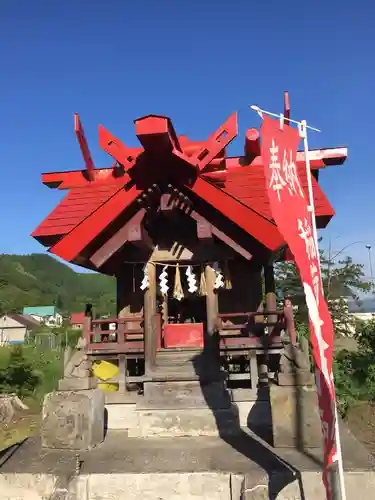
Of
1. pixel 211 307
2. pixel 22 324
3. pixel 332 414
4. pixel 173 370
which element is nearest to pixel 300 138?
pixel 332 414

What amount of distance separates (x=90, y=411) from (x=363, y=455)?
157 inches

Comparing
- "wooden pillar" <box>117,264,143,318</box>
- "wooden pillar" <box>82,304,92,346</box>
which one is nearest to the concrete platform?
"wooden pillar" <box>82,304,92,346</box>

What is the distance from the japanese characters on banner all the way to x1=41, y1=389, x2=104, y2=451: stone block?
392cm

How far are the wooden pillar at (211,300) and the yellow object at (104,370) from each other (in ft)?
7.09

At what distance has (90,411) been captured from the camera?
6.40 meters

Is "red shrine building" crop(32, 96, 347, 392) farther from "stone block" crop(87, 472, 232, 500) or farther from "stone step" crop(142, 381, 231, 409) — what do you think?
"stone block" crop(87, 472, 232, 500)

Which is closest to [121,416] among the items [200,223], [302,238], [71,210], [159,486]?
[159,486]

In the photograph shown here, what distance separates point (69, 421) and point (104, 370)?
2.17m

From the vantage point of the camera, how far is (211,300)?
848cm

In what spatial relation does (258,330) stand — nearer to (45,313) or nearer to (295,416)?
(295,416)

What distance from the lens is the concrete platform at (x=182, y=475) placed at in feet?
15.9

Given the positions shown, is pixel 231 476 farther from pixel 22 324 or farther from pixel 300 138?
pixel 22 324

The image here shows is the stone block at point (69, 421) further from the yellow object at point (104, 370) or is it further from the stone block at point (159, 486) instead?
the yellow object at point (104, 370)

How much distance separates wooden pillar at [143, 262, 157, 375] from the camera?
322 inches
